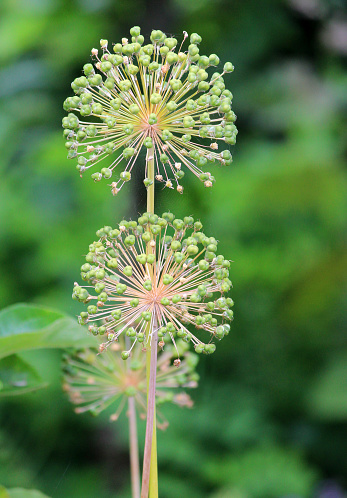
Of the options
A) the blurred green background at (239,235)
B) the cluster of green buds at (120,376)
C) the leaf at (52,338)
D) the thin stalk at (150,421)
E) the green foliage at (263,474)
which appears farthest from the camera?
the blurred green background at (239,235)

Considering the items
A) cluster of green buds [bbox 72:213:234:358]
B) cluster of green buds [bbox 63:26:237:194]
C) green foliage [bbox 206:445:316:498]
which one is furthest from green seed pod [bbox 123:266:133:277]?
green foliage [bbox 206:445:316:498]

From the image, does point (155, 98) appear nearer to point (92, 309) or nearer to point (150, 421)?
point (92, 309)

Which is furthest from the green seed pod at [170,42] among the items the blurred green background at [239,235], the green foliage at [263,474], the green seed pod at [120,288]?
the green foliage at [263,474]

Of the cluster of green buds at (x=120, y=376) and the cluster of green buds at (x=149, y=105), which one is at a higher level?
the cluster of green buds at (x=149, y=105)

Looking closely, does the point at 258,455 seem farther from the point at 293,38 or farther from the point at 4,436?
the point at 293,38

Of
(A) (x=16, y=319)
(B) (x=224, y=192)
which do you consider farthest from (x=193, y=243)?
(B) (x=224, y=192)

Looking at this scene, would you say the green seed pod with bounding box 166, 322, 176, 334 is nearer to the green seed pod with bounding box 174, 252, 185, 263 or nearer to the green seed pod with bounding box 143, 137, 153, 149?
the green seed pod with bounding box 174, 252, 185, 263

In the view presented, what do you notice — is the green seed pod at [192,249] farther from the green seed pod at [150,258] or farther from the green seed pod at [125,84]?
the green seed pod at [125,84]
